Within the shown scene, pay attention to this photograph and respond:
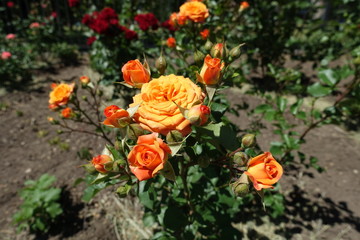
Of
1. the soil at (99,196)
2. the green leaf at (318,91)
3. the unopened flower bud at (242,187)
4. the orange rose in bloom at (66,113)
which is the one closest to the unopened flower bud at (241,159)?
the unopened flower bud at (242,187)

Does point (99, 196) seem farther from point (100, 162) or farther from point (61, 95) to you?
point (100, 162)

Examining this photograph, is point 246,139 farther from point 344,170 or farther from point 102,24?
Answer: point 344,170

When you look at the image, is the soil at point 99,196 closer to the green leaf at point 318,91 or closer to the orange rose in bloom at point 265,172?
A: the green leaf at point 318,91

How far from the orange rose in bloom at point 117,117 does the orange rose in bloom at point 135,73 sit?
16 cm

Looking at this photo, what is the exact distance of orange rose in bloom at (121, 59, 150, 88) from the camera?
2.86 feet

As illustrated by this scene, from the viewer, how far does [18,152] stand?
304cm

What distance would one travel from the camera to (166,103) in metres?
0.71

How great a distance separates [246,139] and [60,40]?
21.3ft

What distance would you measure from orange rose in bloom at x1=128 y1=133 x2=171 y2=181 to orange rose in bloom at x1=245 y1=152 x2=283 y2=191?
0.97ft

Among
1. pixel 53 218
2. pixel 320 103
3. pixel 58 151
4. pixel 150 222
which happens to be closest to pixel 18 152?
pixel 58 151

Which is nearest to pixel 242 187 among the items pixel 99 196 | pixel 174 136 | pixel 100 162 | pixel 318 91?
pixel 174 136

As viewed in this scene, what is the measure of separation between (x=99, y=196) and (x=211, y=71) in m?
2.13

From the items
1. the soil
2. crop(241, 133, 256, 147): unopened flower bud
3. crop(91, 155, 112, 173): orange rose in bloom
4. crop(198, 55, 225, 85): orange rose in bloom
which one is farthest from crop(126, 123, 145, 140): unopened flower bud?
the soil

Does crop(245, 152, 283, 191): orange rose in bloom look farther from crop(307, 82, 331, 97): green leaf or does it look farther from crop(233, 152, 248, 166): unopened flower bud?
crop(307, 82, 331, 97): green leaf
